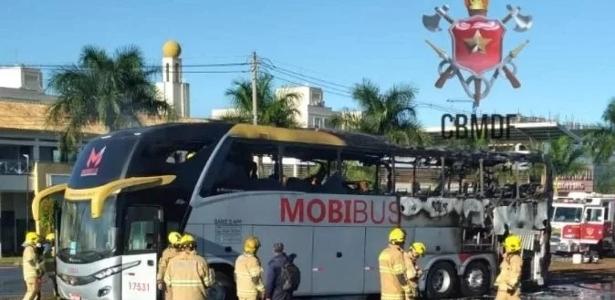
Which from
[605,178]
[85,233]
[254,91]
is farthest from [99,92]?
[605,178]

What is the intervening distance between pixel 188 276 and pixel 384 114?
29.7 metres

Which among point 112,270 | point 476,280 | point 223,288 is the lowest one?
point 476,280

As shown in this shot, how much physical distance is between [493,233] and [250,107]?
62.7 feet

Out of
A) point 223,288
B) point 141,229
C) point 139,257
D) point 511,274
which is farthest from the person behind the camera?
point 223,288

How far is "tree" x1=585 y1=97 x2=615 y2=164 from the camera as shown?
54125 mm

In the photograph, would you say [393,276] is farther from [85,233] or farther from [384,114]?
[384,114]

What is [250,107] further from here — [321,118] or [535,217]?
[321,118]

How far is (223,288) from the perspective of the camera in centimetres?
1565

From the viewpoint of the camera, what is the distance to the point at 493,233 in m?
20.5

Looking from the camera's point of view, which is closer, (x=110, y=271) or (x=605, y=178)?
(x=110, y=271)

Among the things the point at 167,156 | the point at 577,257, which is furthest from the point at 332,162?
the point at 577,257

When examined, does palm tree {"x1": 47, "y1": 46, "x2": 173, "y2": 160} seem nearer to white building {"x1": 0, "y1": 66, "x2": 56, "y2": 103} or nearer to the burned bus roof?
the burned bus roof

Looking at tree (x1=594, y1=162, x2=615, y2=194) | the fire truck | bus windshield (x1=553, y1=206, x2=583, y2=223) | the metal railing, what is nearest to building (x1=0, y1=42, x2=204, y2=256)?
the metal railing

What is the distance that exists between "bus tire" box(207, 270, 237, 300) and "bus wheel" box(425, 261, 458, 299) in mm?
4984
